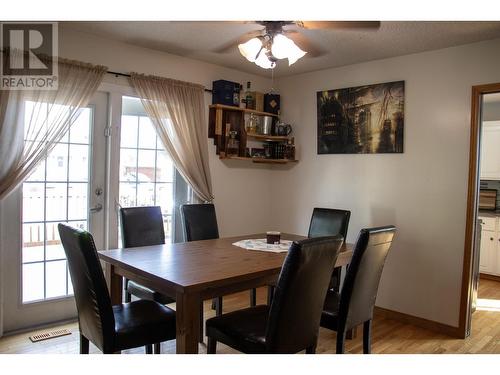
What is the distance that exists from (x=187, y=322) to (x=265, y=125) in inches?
114

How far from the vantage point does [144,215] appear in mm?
3092

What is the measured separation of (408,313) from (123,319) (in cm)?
263

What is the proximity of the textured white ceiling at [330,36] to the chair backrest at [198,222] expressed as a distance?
4.64 feet

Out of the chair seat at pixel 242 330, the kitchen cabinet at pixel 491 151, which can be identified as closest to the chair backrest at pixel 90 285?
the chair seat at pixel 242 330

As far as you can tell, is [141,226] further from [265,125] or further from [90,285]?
[265,125]

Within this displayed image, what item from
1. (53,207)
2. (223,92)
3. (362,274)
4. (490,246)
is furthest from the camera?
(490,246)

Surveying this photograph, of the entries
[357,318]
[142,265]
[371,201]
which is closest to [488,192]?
[371,201]

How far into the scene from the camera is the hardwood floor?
284 cm

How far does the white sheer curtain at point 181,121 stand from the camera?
3582 millimetres

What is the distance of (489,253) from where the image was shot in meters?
5.05

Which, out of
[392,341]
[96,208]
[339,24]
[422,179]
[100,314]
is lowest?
[392,341]

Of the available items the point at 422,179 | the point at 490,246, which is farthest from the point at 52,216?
the point at 490,246
